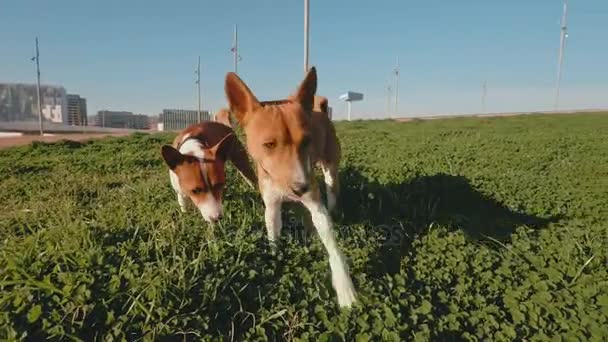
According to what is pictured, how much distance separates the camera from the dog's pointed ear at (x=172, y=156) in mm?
4145

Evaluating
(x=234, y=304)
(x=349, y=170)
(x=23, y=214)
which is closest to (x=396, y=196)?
(x=349, y=170)

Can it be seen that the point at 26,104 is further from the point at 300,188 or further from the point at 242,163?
the point at 300,188

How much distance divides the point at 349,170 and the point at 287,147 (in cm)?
427

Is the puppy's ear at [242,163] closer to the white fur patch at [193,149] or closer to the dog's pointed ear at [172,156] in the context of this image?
the white fur patch at [193,149]

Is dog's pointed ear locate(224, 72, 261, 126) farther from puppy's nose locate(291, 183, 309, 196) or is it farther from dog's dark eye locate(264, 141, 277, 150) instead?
puppy's nose locate(291, 183, 309, 196)

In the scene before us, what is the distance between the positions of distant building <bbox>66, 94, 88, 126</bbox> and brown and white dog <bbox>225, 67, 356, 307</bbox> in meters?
106

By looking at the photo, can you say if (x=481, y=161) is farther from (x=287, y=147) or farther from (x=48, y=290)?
(x=48, y=290)

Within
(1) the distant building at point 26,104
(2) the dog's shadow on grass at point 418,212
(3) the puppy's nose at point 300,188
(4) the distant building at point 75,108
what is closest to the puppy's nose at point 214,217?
(3) the puppy's nose at point 300,188

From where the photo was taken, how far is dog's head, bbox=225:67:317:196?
9.57ft

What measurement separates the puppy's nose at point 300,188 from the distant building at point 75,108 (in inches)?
4212

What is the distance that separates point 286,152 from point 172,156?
185 centimetres

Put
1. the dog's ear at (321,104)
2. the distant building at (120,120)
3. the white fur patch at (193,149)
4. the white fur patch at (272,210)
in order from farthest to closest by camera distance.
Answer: the distant building at (120,120) < the dog's ear at (321,104) < the white fur patch at (193,149) < the white fur patch at (272,210)

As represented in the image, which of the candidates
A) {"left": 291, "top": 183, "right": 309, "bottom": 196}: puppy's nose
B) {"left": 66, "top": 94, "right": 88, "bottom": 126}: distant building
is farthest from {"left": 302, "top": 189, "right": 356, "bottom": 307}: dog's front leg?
{"left": 66, "top": 94, "right": 88, "bottom": 126}: distant building

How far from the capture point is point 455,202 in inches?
213
